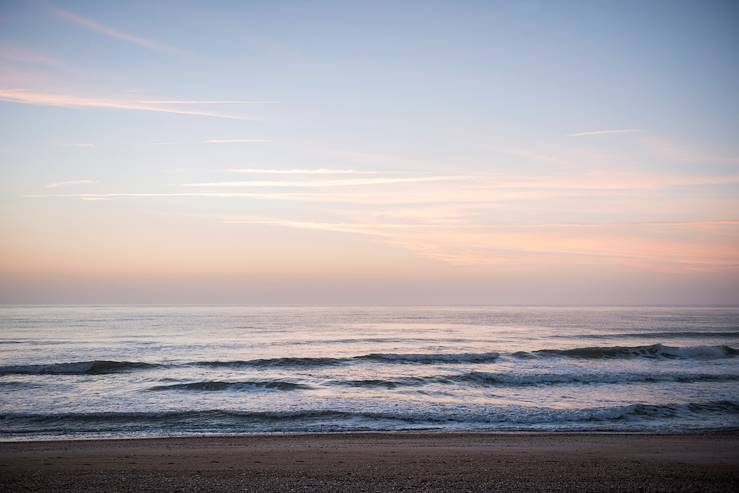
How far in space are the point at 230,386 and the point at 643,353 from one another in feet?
99.7

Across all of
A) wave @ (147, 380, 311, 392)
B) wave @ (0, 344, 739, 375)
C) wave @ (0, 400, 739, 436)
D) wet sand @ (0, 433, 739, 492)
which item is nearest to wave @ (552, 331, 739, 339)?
wave @ (0, 344, 739, 375)

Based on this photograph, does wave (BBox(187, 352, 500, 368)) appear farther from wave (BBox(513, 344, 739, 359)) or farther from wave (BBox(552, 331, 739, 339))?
wave (BBox(552, 331, 739, 339))

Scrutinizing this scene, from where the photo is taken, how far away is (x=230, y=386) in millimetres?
23078

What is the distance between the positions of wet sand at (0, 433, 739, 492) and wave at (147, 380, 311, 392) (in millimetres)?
8827

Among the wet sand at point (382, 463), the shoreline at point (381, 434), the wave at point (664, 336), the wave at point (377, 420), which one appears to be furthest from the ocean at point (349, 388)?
the wave at point (664, 336)

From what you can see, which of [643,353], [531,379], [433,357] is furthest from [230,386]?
[643,353]

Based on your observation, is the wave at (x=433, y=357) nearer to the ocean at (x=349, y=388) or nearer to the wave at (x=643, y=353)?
the ocean at (x=349, y=388)

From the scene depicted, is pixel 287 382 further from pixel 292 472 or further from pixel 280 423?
pixel 292 472

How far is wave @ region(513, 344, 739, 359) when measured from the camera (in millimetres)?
36094

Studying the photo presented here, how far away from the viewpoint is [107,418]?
16906 millimetres

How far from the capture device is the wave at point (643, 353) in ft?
118

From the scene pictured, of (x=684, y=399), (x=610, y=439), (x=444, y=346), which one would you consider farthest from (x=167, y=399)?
(x=444, y=346)

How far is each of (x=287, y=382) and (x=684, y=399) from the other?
17272 mm

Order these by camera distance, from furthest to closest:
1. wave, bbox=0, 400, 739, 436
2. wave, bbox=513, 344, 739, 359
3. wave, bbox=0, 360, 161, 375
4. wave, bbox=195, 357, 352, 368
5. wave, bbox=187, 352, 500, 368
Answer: wave, bbox=513, 344, 739, 359 < wave, bbox=187, 352, 500, 368 < wave, bbox=195, 357, 352, 368 < wave, bbox=0, 360, 161, 375 < wave, bbox=0, 400, 739, 436
